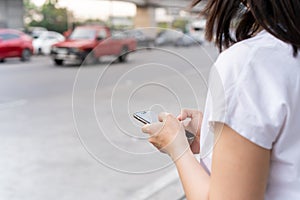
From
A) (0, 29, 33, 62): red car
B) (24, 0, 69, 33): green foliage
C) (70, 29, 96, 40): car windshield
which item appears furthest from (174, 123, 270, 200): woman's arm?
(24, 0, 69, 33): green foliage

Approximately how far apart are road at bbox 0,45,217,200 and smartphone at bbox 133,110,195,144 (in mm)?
26

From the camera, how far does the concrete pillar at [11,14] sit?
20594 mm

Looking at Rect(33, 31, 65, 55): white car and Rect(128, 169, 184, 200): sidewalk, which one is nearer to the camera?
Rect(128, 169, 184, 200): sidewalk

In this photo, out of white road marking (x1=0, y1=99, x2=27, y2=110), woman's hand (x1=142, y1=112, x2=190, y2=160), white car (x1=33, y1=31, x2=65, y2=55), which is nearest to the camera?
woman's hand (x1=142, y1=112, x2=190, y2=160)

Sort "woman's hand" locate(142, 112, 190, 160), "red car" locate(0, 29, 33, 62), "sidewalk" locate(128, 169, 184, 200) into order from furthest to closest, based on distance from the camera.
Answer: "red car" locate(0, 29, 33, 62), "sidewalk" locate(128, 169, 184, 200), "woman's hand" locate(142, 112, 190, 160)

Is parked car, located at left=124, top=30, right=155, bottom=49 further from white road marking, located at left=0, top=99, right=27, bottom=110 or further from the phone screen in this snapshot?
white road marking, located at left=0, top=99, right=27, bottom=110

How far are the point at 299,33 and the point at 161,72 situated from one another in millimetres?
395

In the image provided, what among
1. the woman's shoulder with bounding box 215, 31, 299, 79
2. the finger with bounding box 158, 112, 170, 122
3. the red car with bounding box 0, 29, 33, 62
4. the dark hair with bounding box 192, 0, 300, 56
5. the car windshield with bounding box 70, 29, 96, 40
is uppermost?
the dark hair with bounding box 192, 0, 300, 56

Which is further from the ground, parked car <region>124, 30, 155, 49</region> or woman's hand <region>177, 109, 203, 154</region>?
parked car <region>124, 30, 155, 49</region>

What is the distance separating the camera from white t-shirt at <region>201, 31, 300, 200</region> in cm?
68

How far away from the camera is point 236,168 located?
27.7 inches

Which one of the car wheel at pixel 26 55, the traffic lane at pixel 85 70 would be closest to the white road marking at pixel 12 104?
the traffic lane at pixel 85 70

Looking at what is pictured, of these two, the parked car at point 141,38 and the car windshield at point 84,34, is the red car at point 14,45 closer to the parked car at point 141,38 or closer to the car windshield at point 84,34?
the car windshield at point 84,34

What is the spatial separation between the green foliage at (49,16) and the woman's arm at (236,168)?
27835 millimetres
